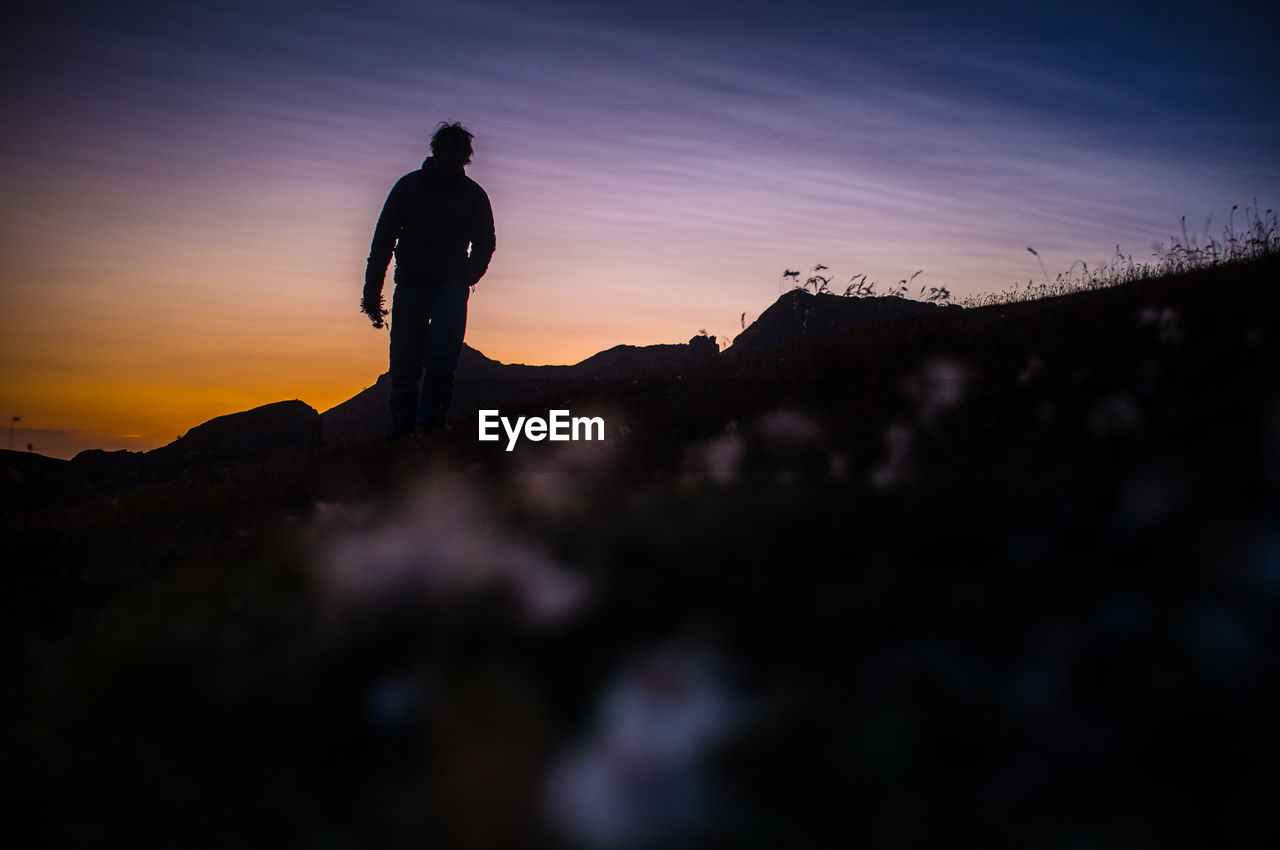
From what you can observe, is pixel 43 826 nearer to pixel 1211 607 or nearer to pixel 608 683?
pixel 608 683

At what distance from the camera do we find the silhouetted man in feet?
27.8

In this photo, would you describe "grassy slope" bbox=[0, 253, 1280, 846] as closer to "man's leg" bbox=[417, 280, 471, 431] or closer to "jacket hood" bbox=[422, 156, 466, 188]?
"man's leg" bbox=[417, 280, 471, 431]

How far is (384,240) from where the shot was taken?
8.56 m

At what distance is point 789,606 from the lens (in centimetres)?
200

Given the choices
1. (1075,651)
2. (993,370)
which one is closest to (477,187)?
(993,370)

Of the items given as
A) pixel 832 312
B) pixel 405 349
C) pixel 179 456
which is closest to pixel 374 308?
pixel 405 349

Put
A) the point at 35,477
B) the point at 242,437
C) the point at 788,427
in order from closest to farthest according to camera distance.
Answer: the point at 788,427 → the point at 35,477 → the point at 242,437

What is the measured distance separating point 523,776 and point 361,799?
0.40 m

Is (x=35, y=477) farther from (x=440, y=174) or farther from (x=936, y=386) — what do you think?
(x=936, y=386)

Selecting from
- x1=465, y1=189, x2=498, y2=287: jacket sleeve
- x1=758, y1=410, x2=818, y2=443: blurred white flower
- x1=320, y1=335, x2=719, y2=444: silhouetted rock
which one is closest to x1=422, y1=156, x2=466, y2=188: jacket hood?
x1=465, y1=189, x2=498, y2=287: jacket sleeve

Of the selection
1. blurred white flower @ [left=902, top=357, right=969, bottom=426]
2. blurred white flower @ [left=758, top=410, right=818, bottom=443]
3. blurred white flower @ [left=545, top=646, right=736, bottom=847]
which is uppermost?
blurred white flower @ [left=902, top=357, right=969, bottom=426]

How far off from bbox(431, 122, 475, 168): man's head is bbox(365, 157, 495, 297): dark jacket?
0.12 metres

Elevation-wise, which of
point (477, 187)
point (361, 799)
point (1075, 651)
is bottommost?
point (361, 799)

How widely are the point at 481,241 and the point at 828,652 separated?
791 centimetres
